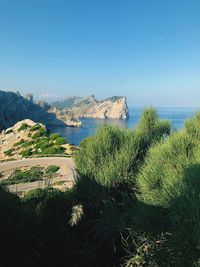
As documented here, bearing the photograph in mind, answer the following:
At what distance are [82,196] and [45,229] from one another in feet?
15.2

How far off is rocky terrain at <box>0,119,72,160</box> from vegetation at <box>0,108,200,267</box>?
39.0 m

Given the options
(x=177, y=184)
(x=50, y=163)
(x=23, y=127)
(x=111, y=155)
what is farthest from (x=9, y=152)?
(x=177, y=184)

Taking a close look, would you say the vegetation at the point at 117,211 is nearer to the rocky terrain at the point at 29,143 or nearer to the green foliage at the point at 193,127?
the green foliage at the point at 193,127

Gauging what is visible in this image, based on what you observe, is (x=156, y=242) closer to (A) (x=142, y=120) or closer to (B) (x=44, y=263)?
(B) (x=44, y=263)

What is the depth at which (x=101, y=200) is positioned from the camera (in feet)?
57.3

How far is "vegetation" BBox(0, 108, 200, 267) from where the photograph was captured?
35.1 ft

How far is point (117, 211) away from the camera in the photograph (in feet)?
53.1

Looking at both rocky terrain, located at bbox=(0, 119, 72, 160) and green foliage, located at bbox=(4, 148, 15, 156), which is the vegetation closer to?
rocky terrain, located at bbox=(0, 119, 72, 160)

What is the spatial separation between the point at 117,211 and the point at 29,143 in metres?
55.5

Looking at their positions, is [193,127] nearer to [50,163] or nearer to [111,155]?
[111,155]

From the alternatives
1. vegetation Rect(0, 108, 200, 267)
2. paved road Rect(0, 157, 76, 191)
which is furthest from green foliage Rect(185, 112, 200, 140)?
paved road Rect(0, 157, 76, 191)

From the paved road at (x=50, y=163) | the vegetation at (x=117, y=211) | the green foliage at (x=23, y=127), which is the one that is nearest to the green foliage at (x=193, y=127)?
the vegetation at (x=117, y=211)

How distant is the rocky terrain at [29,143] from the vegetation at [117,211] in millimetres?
38967

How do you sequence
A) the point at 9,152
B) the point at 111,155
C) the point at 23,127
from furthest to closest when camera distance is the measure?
the point at 23,127
the point at 9,152
the point at 111,155
